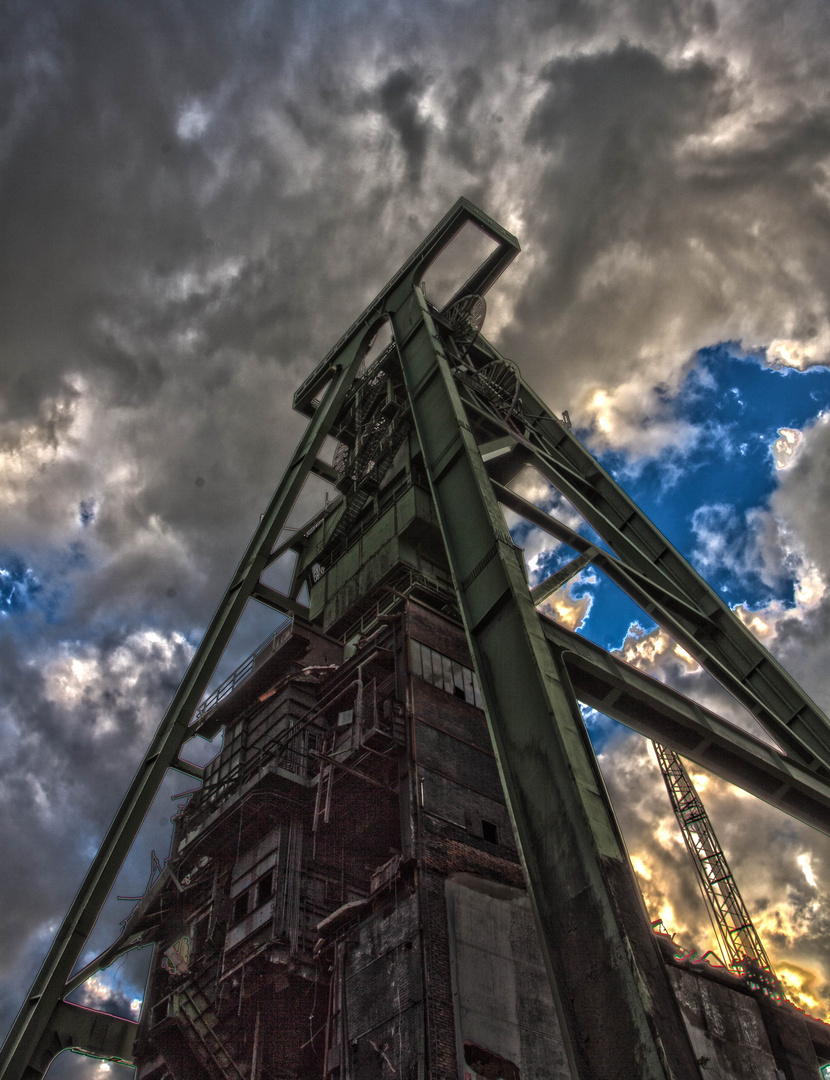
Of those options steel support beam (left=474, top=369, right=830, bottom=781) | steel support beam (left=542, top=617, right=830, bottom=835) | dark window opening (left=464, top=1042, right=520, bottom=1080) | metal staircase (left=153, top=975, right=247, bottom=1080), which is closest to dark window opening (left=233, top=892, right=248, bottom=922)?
metal staircase (left=153, top=975, right=247, bottom=1080)

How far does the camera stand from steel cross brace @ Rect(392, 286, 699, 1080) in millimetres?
5570

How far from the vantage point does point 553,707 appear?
737 centimetres

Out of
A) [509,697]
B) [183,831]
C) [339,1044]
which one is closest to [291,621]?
[183,831]

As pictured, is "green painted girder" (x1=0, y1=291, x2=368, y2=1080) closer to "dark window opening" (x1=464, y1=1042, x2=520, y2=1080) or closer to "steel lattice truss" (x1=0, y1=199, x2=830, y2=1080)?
"steel lattice truss" (x1=0, y1=199, x2=830, y2=1080)

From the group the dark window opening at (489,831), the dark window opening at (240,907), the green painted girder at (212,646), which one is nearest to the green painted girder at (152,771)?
the green painted girder at (212,646)

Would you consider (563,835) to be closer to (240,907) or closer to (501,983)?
(501,983)

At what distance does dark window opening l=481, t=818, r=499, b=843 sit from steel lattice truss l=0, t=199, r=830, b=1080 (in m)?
5.79

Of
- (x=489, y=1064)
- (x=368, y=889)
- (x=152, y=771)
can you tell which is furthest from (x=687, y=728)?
(x=368, y=889)

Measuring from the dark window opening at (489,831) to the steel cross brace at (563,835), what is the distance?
846cm

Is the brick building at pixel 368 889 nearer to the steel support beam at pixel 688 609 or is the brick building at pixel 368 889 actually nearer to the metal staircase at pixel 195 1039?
the metal staircase at pixel 195 1039

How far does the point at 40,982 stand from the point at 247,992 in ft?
21.3

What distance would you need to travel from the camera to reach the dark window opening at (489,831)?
16094 mm

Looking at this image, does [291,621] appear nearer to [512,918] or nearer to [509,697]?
[512,918]

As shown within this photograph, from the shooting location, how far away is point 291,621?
2264 cm
